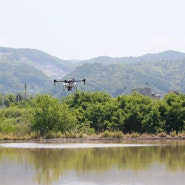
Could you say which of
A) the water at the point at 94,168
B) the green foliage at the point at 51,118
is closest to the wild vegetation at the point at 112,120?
the green foliage at the point at 51,118

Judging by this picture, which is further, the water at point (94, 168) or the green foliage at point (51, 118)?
the green foliage at point (51, 118)

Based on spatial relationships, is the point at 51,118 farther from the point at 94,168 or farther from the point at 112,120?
the point at 94,168

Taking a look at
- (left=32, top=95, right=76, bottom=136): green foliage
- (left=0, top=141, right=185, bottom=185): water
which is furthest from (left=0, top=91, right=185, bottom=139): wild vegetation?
(left=0, top=141, right=185, bottom=185): water

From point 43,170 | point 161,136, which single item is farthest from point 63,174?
point 161,136

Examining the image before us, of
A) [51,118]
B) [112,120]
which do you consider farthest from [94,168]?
[112,120]

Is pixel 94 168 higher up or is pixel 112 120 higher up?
pixel 112 120

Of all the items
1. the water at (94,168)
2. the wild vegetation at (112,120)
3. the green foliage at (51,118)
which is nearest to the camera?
the water at (94,168)

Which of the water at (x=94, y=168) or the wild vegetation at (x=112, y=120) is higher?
the wild vegetation at (x=112, y=120)

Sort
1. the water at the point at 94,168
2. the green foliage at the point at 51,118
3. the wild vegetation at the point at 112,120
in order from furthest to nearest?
the green foliage at the point at 51,118 → the wild vegetation at the point at 112,120 → the water at the point at 94,168

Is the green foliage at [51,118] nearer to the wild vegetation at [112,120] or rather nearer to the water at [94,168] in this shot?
the wild vegetation at [112,120]
